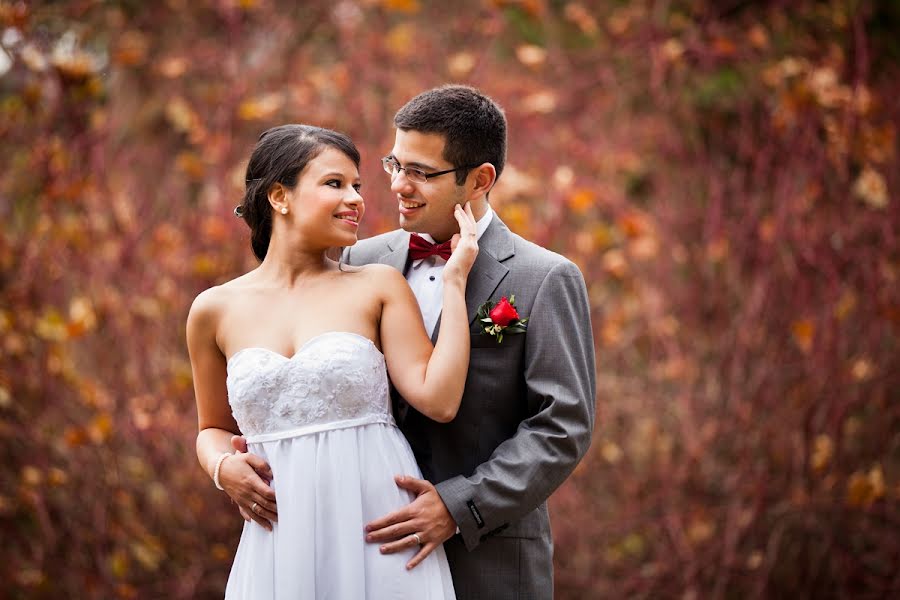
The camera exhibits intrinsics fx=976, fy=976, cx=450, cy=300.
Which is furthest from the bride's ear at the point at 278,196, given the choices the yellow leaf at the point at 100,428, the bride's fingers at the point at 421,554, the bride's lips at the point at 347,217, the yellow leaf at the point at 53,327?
the yellow leaf at the point at 100,428

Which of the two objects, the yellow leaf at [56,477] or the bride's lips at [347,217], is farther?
the yellow leaf at [56,477]

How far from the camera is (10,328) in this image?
17.4 ft

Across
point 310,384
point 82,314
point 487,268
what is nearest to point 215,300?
point 310,384

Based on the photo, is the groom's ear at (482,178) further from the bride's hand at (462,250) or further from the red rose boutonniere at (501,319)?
the red rose boutonniere at (501,319)

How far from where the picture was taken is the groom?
8.92 feet

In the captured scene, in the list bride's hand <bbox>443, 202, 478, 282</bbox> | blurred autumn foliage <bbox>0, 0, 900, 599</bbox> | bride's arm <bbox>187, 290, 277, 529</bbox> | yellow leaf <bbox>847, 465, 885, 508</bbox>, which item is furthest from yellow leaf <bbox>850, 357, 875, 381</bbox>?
bride's arm <bbox>187, 290, 277, 529</bbox>

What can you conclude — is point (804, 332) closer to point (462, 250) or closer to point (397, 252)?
point (397, 252)

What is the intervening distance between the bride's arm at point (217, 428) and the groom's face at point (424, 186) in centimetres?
63

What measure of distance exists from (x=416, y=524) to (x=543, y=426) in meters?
0.46

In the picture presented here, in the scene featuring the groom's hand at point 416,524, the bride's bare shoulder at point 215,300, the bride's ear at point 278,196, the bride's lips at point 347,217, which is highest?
the bride's ear at point 278,196

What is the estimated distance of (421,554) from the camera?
2.61 metres

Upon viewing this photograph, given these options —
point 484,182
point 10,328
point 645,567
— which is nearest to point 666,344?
point 645,567

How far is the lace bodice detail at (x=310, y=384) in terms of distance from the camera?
8.53 feet

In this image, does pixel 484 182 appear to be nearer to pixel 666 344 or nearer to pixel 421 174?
pixel 421 174
